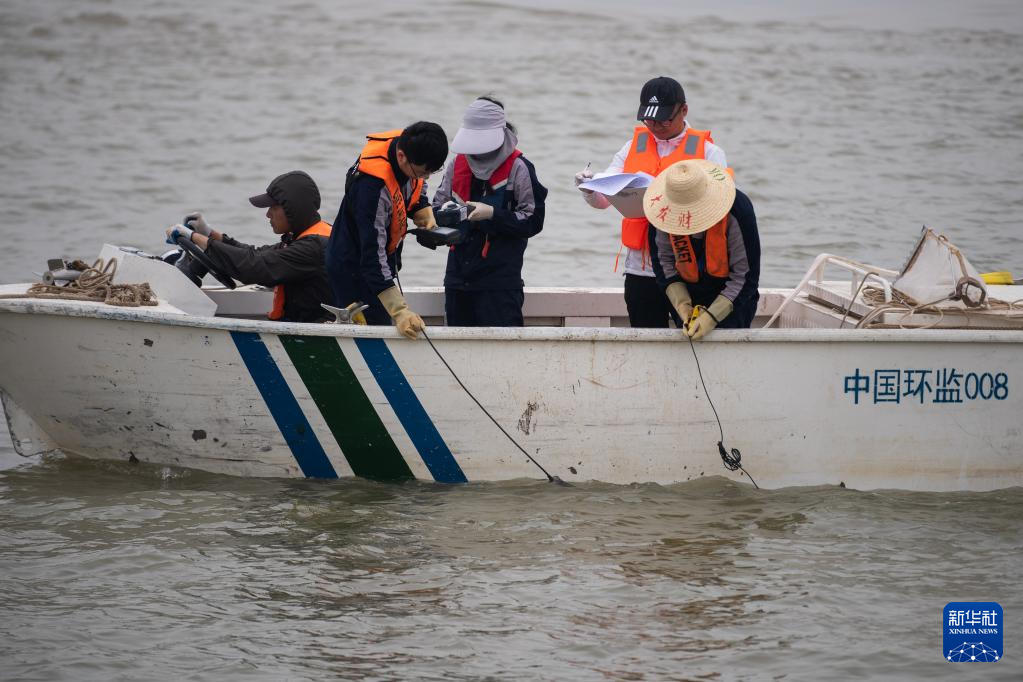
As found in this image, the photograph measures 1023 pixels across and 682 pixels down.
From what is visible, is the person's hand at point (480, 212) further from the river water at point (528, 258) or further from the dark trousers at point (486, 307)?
the river water at point (528, 258)

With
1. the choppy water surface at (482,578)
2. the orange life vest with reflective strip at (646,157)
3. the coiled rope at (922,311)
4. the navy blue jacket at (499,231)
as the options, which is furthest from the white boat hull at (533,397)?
the orange life vest with reflective strip at (646,157)

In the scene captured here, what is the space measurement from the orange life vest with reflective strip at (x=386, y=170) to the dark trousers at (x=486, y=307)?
1.75 ft

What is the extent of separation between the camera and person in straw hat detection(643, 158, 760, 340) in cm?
557

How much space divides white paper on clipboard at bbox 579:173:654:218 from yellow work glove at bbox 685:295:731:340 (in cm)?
60

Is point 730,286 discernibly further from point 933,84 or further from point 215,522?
point 933,84

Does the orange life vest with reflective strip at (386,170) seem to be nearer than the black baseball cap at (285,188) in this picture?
Yes

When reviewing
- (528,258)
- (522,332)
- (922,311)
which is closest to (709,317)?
(522,332)

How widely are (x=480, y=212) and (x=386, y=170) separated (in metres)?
0.48

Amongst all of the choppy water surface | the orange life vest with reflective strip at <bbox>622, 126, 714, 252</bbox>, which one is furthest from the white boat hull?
the orange life vest with reflective strip at <bbox>622, 126, 714, 252</bbox>

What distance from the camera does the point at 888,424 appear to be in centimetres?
603

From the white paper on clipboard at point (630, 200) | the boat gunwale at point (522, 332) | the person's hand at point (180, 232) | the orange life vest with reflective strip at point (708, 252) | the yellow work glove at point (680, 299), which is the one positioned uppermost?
the white paper on clipboard at point (630, 200)

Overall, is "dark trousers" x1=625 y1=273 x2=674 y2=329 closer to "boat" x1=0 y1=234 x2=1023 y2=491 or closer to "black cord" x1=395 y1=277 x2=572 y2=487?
"boat" x1=0 y1=234 x2=1023 y2=491

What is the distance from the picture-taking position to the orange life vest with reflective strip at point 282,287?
6.24 m

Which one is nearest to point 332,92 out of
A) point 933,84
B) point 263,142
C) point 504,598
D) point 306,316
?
point 263,142
